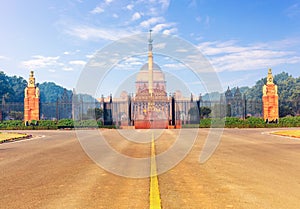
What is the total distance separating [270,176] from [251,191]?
1.86 metres

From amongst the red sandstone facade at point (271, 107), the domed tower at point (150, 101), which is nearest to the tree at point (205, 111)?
the domed tower at point (150, 101)

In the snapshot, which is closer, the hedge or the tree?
the hedge

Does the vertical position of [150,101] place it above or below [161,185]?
above

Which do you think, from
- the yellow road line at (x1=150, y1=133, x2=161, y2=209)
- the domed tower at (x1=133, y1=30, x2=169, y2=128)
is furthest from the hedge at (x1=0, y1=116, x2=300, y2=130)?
the yellow road line at (x1=150, y1=133, x2=161, y2=209)

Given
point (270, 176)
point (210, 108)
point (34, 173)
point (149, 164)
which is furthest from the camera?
point (210, 108)

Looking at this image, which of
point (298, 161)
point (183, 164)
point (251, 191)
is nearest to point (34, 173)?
point (183, 164)

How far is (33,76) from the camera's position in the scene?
1531 inches

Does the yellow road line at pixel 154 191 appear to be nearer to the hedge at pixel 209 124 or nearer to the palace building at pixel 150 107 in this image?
the hedge at pixel 209 124

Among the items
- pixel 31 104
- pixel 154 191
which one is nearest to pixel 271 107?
pixel 31 104

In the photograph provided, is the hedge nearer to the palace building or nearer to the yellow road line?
the palace building

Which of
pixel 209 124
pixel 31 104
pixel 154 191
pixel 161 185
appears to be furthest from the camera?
pixel 209 124

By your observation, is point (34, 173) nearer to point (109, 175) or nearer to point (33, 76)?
Result: point (109, 175)

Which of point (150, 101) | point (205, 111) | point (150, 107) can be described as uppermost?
point (150, 101)

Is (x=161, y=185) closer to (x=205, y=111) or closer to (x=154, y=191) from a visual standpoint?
(x=154, y=191)
